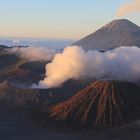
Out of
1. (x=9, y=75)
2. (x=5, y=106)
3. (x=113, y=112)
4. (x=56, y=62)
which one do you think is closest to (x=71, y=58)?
(x=56, y=62)

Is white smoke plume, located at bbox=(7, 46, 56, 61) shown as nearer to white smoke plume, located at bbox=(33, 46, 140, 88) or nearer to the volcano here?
white smoke plume, located at bbox=(33, 46, 140, 88)

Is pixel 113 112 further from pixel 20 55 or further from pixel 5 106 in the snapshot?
pixel 20 55

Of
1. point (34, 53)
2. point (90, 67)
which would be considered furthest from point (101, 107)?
point (34, 53)

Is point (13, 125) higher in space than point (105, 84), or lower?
lower

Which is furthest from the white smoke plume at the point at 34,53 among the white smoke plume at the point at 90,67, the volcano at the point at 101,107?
the volcano at the point at 101,107

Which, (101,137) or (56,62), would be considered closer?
(101,137)
